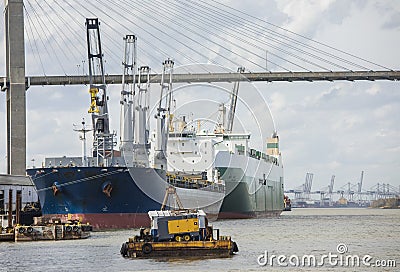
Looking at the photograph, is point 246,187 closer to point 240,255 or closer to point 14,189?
point 14,189

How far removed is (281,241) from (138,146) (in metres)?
16.7

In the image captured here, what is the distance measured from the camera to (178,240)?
32531 millimetres

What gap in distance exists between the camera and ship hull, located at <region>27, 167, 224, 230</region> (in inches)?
1917

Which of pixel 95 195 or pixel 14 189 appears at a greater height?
pixel 14 189

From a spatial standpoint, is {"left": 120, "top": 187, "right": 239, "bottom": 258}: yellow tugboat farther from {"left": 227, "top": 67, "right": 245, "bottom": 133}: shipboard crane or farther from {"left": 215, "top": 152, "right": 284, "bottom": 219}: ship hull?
{"left": 227, "top": 67, "right": 245, "bottom": 133}: shipboard crane

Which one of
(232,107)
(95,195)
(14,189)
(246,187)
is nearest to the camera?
(95,195)

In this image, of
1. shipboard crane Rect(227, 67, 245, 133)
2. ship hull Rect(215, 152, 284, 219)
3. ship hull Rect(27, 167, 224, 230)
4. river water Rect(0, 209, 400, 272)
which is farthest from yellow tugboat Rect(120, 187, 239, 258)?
shipboard crane Rect(227, 67, 245, 133)

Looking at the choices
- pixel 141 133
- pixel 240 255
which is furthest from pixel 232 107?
pixel 240 255

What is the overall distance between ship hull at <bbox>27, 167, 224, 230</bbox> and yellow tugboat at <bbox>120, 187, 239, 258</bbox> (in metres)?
15.4

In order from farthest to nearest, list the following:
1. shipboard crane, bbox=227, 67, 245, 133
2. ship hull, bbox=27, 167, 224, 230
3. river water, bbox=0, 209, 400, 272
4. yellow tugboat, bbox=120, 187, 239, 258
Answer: shipboard crane, bbox=227, 67, 245, 133 < ship hull, bbox=27, 167, 224, 230 < yellow tugboat, bbox=120, 187, 239, 258 < river water, bbox=0, 209, 400, 272

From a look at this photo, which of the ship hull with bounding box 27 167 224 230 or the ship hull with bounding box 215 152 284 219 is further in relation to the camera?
the ship hull with bounding box 215 152 284 219

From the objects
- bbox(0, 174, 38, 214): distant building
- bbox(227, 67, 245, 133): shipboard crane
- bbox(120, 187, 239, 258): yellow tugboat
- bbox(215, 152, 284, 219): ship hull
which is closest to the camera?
bbox(120, 187, 239, 258): yellow tugboat

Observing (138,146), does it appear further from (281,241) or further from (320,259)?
(320,259)

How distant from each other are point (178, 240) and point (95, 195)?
17.1 m
